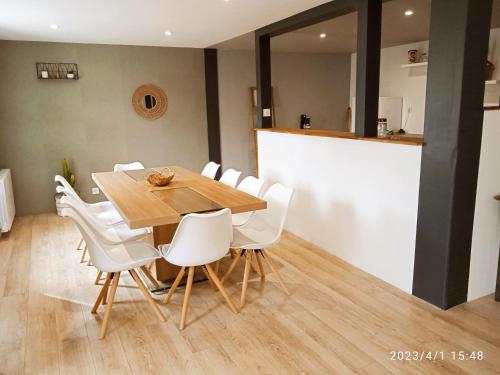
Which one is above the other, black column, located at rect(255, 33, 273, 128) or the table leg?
black column, located at rect(255, 33, 273, 128)

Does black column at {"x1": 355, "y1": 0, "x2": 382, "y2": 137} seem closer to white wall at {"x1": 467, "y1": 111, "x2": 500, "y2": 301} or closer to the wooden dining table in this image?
white wall at {"x1": 467, "y1": 111, "x2": 500, "y2": 301}

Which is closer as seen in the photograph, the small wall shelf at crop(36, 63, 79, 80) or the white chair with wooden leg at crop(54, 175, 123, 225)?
the white chair with wooden leg at crop(54, 175, 123, 225)

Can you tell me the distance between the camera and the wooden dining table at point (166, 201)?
8.63 ft

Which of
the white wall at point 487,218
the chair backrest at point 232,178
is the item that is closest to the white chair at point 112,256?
the chair backrest at point 232,178

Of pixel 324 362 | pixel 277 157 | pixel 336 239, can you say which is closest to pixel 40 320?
pixel 324 362

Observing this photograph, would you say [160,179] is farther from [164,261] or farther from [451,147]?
[451,147]

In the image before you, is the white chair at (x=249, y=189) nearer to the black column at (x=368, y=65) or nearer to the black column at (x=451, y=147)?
the black column at (x=368, y=65)

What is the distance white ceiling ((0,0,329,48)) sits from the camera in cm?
359

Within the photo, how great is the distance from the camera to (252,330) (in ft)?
8.46

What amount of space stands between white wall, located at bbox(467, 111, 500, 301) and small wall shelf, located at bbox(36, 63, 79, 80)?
5007 mm

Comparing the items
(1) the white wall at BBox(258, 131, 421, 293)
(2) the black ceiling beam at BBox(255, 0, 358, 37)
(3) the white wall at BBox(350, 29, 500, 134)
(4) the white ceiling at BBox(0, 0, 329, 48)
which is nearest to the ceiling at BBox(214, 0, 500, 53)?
(3) the white wall at BBox(350, 29, 500, 134)

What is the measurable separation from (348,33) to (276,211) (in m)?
3.39

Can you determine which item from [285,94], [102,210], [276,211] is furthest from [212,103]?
[276,211]

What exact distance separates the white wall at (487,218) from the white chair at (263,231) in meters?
1.33
